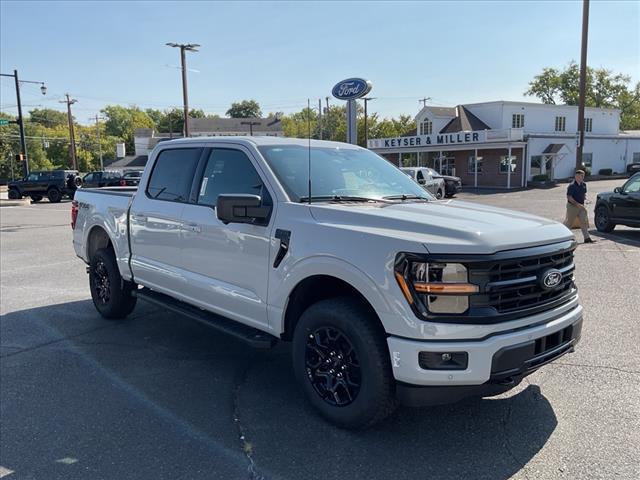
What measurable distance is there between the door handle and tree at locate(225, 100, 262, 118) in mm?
129619

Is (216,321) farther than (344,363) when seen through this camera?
Yes

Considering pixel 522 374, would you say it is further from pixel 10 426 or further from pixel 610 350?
pixel 10 426

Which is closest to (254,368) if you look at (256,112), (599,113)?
(599,113)

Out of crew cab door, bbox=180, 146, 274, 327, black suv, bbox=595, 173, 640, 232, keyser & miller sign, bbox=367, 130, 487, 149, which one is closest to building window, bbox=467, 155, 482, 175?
keyser & miller sign, bbox=367, 130, 487, 149

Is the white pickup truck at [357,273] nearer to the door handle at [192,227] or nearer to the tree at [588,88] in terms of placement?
the door handle at [192,227]

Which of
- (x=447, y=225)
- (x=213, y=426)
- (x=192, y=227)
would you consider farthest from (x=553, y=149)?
(x=213, y=426)

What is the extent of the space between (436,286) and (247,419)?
174 centimetres

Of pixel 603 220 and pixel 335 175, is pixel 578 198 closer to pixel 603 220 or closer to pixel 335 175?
pixel 603 220

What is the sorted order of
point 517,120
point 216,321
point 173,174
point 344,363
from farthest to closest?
1. point 517,120
2. point 173,174
3. point 216,321
4. point 344,363

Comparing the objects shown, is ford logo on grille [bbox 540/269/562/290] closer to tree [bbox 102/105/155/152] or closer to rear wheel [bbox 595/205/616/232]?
rear wheel [bbox 595/205/616/232]

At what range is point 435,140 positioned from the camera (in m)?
42.4

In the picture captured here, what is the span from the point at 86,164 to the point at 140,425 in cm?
11644

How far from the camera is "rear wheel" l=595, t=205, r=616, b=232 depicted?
13.4 metres

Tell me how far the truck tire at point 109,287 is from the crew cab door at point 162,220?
1.72 feet
